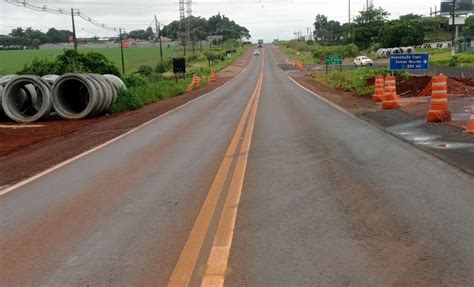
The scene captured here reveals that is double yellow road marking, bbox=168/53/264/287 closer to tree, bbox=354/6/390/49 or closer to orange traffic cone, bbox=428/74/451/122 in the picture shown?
orange traffic cone, bbox=428/74/451/122

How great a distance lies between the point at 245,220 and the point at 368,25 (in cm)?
13341

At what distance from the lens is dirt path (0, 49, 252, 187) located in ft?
35.0

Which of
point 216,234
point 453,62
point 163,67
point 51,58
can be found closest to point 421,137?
point 216,234

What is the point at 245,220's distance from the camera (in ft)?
19.7

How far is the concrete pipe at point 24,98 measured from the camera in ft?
69.5

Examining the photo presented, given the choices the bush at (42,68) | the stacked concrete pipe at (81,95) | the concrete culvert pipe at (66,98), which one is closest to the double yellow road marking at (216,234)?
the concrete culvert pipe at (66,98)

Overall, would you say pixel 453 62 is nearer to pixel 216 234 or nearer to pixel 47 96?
pixel 47 96

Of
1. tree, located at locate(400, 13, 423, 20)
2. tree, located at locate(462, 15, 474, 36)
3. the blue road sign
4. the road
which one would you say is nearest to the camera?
the road

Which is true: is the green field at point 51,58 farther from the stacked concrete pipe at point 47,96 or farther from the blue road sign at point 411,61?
the blue road sign at point 411,61

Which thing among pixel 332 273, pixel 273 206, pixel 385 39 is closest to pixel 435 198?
pixel 273 206

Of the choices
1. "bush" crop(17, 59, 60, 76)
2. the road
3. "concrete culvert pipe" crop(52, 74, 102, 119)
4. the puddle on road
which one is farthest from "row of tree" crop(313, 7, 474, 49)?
the road

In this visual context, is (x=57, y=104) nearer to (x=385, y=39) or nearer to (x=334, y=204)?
(x=334, y=204)

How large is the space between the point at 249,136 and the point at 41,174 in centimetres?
543

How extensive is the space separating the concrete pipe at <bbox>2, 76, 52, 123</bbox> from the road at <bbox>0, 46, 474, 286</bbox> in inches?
453
